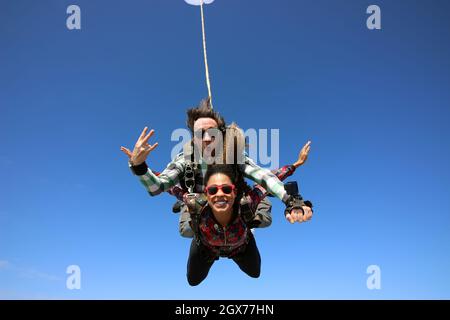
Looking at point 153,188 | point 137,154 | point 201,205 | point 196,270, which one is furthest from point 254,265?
point 137,154

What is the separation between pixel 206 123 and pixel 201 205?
919mm

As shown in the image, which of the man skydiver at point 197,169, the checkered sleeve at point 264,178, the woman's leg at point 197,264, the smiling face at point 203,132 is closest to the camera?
the man skydiver at point 197,169

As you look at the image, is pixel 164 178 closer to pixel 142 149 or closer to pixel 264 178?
pixel 142 149

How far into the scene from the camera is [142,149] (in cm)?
384

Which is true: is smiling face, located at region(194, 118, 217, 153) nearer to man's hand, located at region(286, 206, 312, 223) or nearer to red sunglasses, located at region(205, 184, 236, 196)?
red sunglasses, located at region(205, 184, 236, 196)

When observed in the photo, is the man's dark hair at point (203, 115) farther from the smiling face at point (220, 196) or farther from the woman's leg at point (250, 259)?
the woman's leg at point (250, 259)

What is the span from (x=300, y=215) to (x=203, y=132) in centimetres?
160

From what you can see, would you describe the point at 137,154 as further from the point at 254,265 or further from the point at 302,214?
the point at 254,265

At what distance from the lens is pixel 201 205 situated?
4.33 metres

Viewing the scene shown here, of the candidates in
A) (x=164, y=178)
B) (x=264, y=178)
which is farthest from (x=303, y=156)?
(x=164, y=178)

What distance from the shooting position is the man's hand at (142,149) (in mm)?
3832

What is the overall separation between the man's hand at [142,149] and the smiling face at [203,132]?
2.05 feet

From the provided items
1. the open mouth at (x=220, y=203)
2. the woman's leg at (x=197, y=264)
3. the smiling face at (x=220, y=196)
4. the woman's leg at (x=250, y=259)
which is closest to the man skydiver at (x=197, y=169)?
the smiling face at (x=220, y=196)

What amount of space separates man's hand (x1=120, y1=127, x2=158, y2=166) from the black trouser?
1724mm
